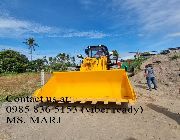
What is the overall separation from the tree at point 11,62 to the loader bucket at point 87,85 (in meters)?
37.2

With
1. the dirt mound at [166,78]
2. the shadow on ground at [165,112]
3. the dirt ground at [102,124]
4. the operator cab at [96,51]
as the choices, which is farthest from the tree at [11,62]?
the shadow on ground at [165,112]

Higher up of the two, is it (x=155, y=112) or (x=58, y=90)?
(x=58, y=90)

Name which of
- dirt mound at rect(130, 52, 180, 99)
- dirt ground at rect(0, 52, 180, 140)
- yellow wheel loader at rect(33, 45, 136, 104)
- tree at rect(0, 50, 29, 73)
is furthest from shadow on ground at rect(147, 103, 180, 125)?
tree at rect(0, 50, 29, 73)

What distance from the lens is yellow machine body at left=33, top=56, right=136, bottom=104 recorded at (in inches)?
328

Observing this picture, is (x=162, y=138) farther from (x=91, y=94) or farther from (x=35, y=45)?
(x=35, y=45)

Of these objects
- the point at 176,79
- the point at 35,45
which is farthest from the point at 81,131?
the point at 35,45

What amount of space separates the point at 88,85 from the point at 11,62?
129ft

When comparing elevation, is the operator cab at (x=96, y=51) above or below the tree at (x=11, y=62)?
below

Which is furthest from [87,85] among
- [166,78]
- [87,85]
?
[166,78]

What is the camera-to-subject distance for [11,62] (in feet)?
148

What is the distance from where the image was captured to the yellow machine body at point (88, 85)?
8336 millimetres

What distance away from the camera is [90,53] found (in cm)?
1173

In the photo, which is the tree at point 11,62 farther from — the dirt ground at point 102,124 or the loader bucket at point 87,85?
the loader bucket at point 87,85

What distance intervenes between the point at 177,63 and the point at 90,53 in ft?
28.8
